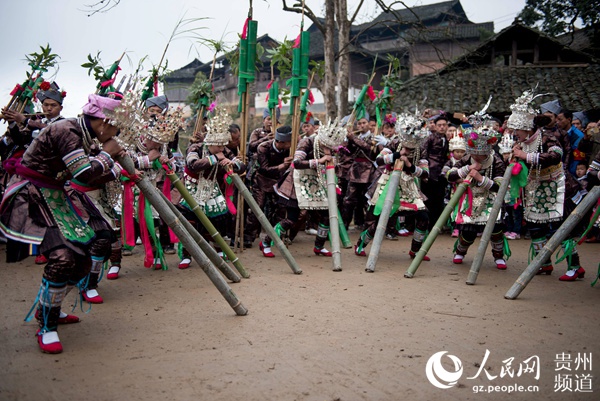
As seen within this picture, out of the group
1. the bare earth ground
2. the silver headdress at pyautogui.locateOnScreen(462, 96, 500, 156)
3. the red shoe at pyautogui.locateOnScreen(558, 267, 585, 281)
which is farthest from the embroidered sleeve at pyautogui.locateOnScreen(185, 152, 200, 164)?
the red shoe at pyautogui.locateOnScreen(558, 267, 585, 281)

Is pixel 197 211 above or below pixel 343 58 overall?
below

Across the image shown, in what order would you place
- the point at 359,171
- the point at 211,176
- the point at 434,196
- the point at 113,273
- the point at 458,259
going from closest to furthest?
the point at 113,273 → the point at 211,176 → the point at 458,259 → the point at 359,171 → the point at 434,196

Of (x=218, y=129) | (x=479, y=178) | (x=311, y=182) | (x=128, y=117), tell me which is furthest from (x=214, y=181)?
(x=479, y=178)

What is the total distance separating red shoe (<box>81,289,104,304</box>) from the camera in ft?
18.5

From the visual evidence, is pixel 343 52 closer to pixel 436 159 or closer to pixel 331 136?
pixel 436 159

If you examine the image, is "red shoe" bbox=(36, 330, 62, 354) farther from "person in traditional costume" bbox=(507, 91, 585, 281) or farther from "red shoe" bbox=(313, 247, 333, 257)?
"person in traditional costume" bbox=(507, 91, 585, 281)

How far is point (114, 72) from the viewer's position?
7.26 meters

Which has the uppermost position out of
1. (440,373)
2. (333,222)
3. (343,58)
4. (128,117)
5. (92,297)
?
(343,58)

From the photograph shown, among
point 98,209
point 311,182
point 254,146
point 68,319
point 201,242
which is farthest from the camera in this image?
point 254,146

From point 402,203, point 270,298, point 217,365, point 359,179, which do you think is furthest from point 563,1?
point 217,365

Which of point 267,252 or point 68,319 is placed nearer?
point 68,319

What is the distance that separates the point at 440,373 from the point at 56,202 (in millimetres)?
3085

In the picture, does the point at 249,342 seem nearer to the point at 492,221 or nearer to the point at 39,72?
the point at 492,221

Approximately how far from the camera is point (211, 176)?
7.43 metres
